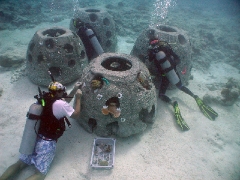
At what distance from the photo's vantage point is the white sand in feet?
15.6

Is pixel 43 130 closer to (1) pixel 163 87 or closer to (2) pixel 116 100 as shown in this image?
(2) pixel 116 100

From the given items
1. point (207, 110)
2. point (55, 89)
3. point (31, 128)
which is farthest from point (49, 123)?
point (207, 110)

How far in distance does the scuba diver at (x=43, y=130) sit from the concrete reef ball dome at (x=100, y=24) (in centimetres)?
566

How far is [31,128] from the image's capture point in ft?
13.4

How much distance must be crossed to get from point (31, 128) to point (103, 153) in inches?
82.7

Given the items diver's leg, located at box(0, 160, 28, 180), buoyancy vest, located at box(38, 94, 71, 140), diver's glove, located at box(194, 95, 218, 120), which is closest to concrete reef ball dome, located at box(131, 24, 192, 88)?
diver's glove, located at box(194, 95, 218, 120)

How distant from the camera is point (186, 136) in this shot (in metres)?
6.04

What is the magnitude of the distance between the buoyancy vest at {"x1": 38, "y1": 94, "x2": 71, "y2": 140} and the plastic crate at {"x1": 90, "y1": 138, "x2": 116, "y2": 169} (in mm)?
1266

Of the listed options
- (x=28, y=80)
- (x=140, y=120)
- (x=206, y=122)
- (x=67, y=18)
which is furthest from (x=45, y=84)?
(x=67, y=18)

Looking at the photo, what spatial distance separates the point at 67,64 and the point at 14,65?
12.1ft

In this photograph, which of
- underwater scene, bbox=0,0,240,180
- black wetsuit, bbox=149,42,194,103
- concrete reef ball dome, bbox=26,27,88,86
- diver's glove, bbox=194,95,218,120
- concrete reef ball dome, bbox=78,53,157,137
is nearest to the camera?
underwater scene, bbox=0,0,240,180

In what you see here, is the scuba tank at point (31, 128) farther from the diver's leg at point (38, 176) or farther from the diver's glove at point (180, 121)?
the diver's glove at point (180, 121)

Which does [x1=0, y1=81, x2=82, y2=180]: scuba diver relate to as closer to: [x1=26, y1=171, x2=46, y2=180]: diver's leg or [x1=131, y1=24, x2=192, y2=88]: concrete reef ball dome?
[x1=26, y1=171, x2=46, y2=180]: diver's leg

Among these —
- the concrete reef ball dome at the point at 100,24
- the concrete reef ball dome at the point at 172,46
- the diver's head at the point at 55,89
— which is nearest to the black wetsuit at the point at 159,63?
the concrete reef ball dome at the point at 172,46
